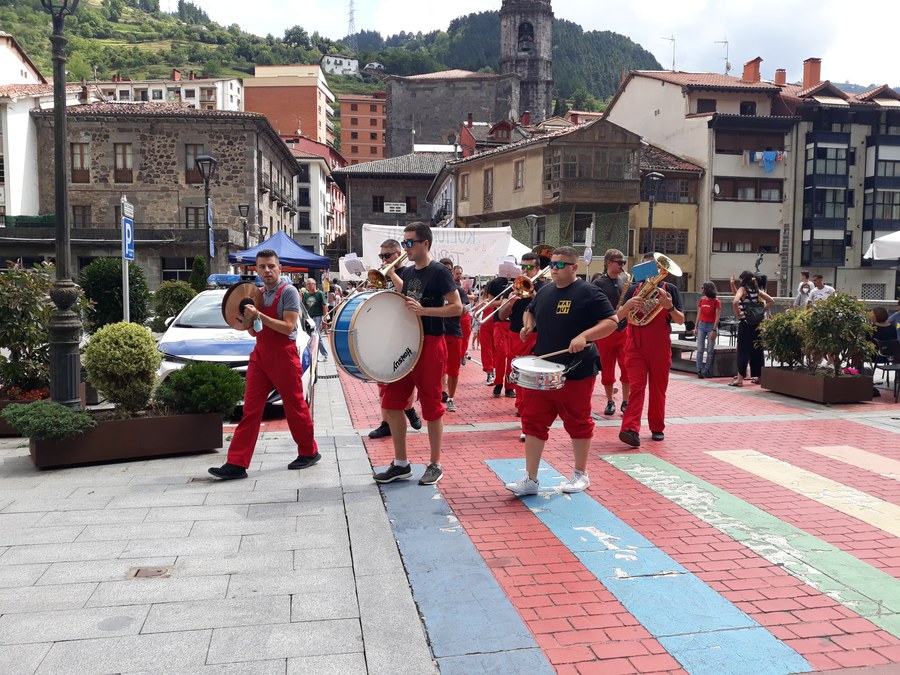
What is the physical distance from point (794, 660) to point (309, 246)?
73.0 meters

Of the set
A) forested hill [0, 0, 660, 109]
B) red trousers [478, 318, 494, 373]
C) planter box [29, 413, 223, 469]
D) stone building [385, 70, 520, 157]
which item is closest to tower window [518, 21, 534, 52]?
forested hill [0, 0, 660, 109]

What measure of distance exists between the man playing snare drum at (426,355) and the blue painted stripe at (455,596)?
1.89 feet

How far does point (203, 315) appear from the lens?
404 inches

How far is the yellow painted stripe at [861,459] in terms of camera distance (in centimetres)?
662

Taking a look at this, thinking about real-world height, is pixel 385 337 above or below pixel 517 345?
above

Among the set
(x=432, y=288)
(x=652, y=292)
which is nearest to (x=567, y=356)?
(x=432, y=288)

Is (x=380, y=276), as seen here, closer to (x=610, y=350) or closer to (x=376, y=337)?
(x=376, y=337)

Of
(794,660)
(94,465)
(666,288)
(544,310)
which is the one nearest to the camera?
(794,660)

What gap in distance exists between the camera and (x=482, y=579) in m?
4.17

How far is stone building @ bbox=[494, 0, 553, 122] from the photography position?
93.8 m

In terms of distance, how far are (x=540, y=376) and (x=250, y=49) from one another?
150 m

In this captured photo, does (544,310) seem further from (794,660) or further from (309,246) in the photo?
(309,246)

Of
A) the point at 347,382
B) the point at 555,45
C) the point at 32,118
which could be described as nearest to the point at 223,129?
the point at 32,118

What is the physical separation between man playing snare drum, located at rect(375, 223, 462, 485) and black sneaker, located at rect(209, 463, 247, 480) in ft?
3.72
